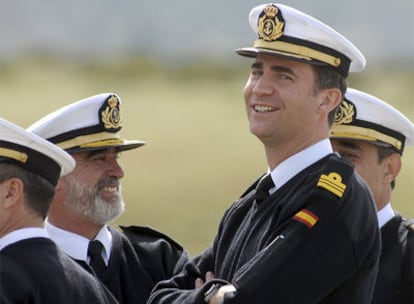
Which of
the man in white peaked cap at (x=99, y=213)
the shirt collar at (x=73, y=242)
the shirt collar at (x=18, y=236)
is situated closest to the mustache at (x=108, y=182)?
the man in white peaked cap at (x=99, y=213)

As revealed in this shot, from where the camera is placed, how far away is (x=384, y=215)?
8.52 metres

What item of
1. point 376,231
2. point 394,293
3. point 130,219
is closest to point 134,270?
point 394,293

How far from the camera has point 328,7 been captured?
41.4m

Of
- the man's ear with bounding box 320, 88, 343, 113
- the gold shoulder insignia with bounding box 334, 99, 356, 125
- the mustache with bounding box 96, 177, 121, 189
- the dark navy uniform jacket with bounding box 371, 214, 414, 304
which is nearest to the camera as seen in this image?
the man's ear with bounding box 320, 88, 343, 113

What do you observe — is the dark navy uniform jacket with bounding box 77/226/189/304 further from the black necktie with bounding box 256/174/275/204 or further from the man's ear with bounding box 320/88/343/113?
the man's ear with bounding box 320/88/343/113

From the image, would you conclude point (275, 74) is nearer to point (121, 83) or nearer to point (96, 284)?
point (96, 284)

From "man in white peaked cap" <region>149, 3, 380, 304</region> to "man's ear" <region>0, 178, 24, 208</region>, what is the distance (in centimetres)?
86

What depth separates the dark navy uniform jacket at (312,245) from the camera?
270 inches

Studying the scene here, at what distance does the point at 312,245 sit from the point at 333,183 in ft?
0.99

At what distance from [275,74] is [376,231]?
0.87 metres

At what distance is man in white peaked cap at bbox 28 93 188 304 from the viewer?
8797 mm

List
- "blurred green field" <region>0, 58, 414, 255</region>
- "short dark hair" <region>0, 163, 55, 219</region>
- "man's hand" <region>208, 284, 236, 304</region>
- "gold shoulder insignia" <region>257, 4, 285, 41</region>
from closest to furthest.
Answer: "man's hand" <region>208, 284, 236, 304</region>
"short dark hair" <region>0, 163, 55, 219</region>
"gold shoulder insignia" <region>257, 4, 285, 41</region>
"blurred green field" <region>0, 58, 414, 255</region>

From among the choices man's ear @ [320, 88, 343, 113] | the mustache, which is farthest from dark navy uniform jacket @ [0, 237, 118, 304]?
the mustache

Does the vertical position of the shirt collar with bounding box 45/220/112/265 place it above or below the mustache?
below
